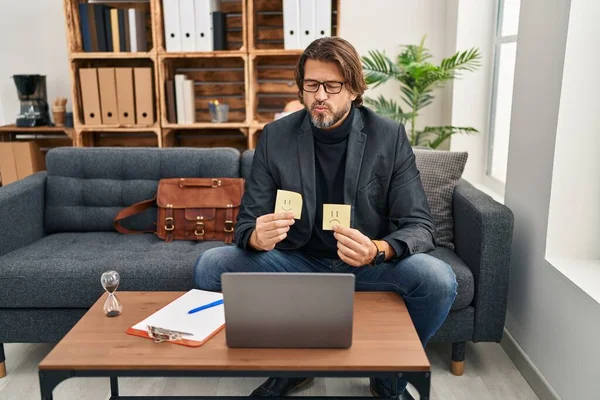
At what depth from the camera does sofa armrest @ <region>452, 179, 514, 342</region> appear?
1.92 metres

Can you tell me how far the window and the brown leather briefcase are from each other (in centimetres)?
140

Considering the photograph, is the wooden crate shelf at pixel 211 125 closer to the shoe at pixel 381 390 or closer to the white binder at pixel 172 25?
the white binder at pixel 172 25

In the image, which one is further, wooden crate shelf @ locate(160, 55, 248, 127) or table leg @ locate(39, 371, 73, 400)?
wooden crate shelf @ locate(160, 55, 248, 127)

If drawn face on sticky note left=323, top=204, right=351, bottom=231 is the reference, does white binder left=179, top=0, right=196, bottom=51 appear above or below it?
above

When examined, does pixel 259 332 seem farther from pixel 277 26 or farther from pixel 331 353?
pixel 277 26

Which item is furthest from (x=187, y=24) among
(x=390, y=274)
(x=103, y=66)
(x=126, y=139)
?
(x=390, y=274)

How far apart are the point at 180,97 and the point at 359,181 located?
6.06 ft

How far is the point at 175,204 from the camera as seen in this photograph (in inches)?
93.5

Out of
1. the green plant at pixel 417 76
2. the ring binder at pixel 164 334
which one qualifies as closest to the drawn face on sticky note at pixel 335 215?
the ring binder at pixel 164 334

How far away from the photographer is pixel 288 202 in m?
1.60

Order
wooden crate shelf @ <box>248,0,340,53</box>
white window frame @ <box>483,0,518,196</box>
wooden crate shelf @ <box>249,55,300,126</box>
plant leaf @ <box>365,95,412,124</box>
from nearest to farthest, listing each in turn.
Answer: white window frame @ <box>483,0,518,196</box>
plant leaf @ <box>365,95,412,124</box>
wooden crate shelf @ <box>248,0,340,53</box>
wooden crate shelf @ <box>249,55,300,126</box>

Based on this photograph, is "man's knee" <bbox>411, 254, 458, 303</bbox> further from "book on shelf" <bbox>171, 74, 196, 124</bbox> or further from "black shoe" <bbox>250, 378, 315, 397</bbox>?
"book on shelf" <bbox>171, 74, 196, 124</bbox>

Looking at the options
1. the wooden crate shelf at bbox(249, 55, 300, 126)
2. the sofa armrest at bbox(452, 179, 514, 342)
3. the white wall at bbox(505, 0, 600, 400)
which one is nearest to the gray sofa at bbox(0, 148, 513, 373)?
the sofa armrest at bbox(452, 179, 514, 342)

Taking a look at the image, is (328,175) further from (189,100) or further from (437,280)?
(189,100)
